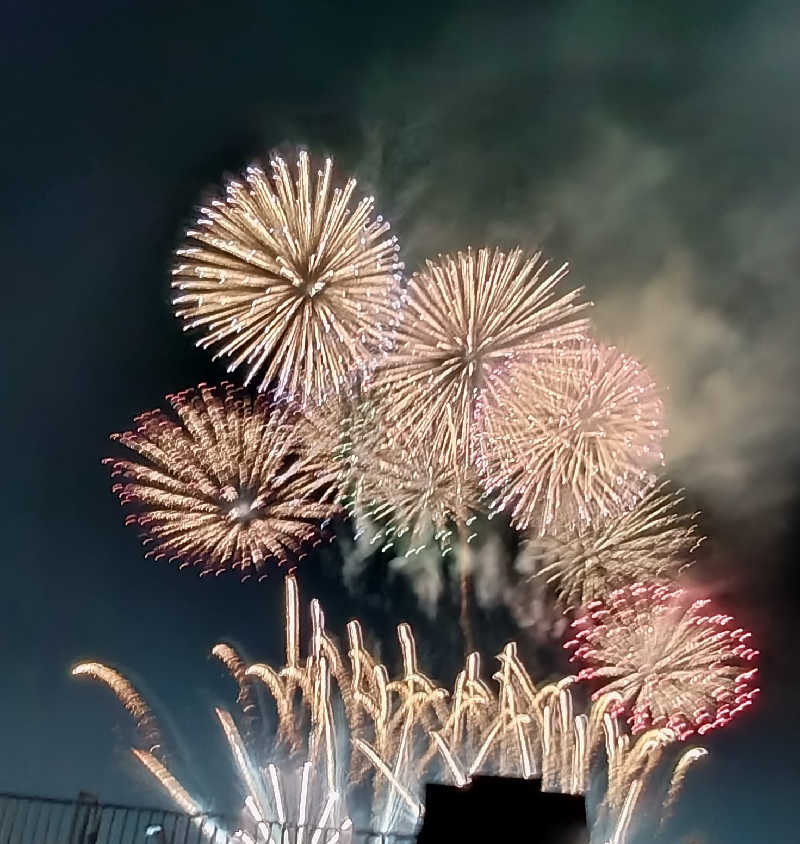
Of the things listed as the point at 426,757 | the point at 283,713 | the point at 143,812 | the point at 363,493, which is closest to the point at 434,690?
the point at 426,757

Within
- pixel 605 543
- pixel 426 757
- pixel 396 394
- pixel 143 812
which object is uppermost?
pixel 396 394

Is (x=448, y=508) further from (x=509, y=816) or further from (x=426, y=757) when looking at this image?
(x=509, y=816)

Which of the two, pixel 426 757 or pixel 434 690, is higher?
pixel 434 690

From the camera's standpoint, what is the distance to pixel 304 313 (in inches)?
570

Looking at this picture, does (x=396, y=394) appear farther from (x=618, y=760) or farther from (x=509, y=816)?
(x=509, y=816)

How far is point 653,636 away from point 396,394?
5851 millimetres

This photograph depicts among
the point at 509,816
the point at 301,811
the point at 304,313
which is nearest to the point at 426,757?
the point at 301,811

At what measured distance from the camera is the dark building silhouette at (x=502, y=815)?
7641 millimetres

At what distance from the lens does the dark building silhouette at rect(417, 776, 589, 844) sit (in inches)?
301

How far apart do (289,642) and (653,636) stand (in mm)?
6045

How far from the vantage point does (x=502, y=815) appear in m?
7.71

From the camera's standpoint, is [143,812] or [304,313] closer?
[143,812]

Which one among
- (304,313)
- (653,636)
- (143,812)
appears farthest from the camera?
(653,636)

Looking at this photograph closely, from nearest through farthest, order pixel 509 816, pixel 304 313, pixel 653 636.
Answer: pixel 509 816, pixel 304 313, pixel 653 636
